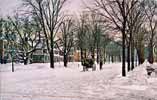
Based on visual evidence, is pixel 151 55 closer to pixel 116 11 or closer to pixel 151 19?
pixel 151 19

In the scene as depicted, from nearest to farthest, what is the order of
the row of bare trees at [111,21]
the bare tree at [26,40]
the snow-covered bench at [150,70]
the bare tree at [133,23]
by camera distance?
the snow-covered bench at [150,70] < the row of bare trees at [111,21] < the bare tree at [133,23] < the bare tree at [26,40]

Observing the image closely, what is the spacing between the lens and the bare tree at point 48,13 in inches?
320

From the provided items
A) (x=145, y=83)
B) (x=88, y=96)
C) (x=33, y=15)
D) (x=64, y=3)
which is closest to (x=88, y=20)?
(x=64, y=3)

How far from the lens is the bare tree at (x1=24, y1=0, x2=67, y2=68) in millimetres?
8141

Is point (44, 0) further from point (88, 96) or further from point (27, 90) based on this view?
point (88, 96)

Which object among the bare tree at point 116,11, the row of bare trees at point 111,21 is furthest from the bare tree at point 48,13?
the bare tree at point 116,11

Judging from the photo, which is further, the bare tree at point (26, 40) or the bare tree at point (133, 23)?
the bare tree at point (26, 40)

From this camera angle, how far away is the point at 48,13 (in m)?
8.30

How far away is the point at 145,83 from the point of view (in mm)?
5965

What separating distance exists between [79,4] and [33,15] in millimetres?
1333

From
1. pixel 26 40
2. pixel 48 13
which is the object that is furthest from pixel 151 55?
pixel 26 40

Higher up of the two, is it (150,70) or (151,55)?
(151,55)

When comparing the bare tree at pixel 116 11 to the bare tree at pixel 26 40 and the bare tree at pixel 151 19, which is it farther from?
the bare tree at pixel 26 40

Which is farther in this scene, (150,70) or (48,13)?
(48,13)
